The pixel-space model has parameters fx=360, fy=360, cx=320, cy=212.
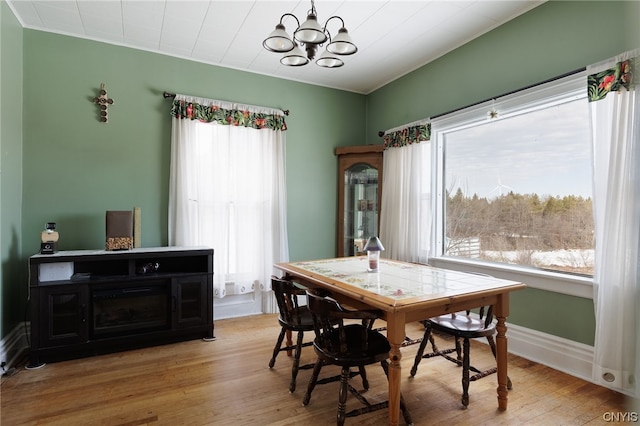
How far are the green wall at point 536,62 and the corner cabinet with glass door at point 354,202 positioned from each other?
105 centimetres

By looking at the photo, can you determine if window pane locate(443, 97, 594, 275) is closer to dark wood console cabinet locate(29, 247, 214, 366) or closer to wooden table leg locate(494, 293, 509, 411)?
wooden table leg locate(494, 293, 509, 411)

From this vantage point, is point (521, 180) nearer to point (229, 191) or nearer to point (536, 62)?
point (536, 62)

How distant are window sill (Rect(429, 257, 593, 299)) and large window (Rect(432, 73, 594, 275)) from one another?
10 cm

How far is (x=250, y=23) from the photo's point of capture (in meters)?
3.07

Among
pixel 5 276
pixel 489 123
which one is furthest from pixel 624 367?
pixel 5 276

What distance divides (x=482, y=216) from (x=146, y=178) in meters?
3.30

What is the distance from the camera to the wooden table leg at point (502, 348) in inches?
83.7

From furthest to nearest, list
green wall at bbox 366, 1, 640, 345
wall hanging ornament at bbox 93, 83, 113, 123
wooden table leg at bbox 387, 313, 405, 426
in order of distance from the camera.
A: wall hanging ornament at bbox 93, 83, 113, 123 < green wall at bbox 366, 1, 640, 345 < wooden table leg at bbox 387, 313, 405, 426

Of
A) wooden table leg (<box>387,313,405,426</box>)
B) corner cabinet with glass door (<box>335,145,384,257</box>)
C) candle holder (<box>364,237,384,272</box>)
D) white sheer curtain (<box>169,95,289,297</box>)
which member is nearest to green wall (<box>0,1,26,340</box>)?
white sheer curtain (<box>169,95,289,297</box>)

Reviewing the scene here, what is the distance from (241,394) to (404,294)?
1277 mm

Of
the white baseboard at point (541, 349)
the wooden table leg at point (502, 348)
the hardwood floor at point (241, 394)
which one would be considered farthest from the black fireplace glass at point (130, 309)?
the wooden table leg at point (502, 348)

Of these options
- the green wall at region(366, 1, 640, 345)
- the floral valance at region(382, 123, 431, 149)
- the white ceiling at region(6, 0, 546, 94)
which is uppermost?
the white ceiling at region(6, 0, 546, 94)

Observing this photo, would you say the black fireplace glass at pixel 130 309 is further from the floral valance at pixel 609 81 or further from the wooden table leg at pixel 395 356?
the floral valance at pixel 609 81

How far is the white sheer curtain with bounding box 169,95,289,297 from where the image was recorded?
3621mm
